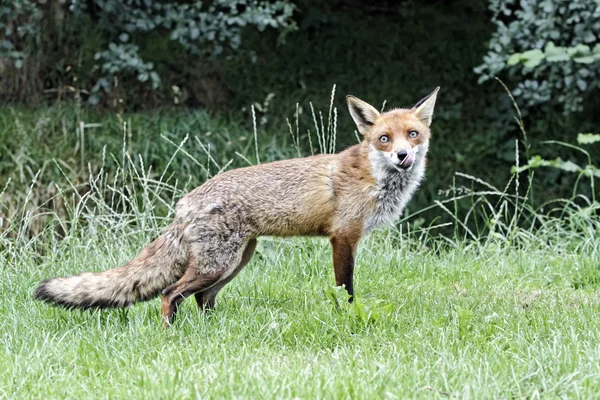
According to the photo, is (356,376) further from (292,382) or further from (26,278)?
(26,278)

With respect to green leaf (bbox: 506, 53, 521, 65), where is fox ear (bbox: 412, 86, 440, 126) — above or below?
below

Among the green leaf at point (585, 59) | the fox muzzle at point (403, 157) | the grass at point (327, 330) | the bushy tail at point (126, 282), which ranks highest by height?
the green leaf at point (585, 59)

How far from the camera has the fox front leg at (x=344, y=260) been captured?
498 cm

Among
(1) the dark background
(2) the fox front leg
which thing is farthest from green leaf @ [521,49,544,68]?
(2) the fox front leg

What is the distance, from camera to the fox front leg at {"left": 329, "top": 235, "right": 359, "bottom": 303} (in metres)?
4.98

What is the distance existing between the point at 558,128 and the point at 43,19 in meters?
7.13

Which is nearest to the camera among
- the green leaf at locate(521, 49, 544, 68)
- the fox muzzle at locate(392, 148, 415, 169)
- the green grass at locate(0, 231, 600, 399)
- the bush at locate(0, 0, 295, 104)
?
the green grass at locate(0, 231, 600, 399)

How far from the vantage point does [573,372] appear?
362cm

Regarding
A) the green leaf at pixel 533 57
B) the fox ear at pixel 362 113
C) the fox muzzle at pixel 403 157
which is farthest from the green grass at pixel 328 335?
the green leaf at pixel 533 57

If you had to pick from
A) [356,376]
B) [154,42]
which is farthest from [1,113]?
[356,376]

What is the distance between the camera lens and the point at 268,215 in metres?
4.98

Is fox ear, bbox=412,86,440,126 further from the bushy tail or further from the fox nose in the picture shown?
the bushy tail

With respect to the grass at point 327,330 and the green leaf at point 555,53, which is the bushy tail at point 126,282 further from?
the green leaf at point 555,53

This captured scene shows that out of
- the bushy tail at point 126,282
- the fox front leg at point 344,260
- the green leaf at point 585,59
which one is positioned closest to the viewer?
the bushy tail at point 126,282
